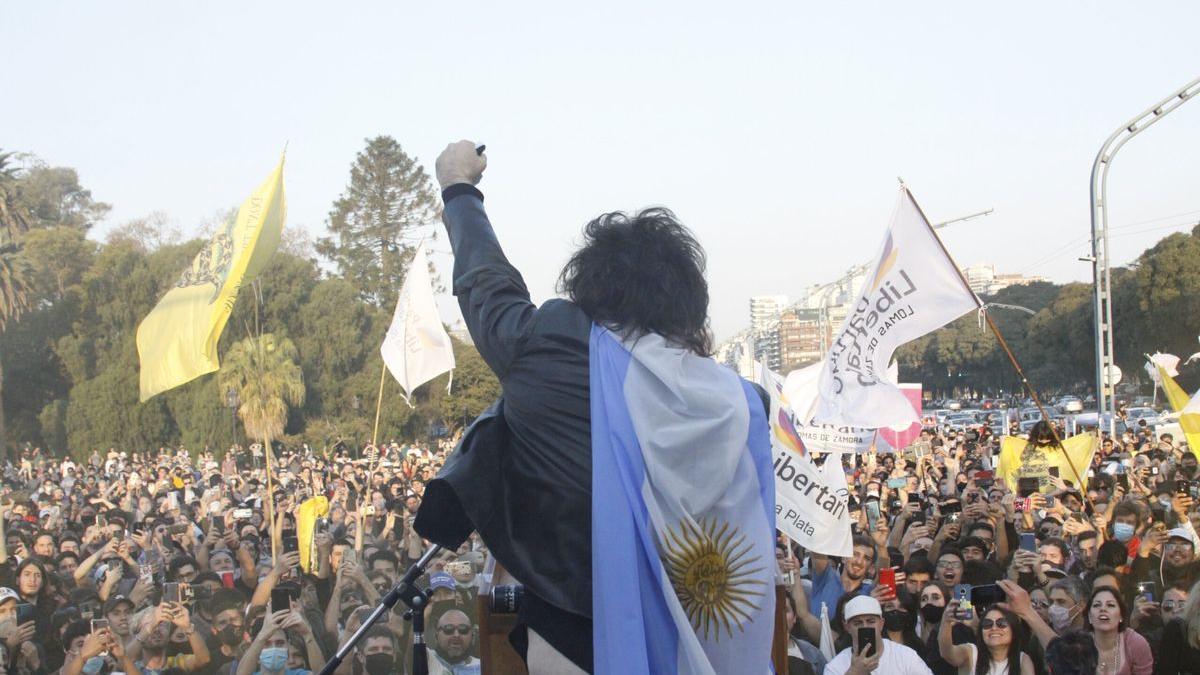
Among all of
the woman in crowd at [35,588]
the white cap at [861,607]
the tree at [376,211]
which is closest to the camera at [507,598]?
the white cap at [861,607]

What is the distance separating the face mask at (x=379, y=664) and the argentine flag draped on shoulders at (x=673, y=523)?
4823mm

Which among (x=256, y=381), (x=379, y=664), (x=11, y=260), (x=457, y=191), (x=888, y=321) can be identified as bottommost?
(x=379, y=664)

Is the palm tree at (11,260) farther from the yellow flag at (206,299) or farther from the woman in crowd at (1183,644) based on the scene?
the woman in crowd at (1183,644)

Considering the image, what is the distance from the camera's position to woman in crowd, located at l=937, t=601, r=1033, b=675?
6531 millimetres

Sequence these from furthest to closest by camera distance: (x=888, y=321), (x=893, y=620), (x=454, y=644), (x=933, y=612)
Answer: (x=888, y=321) < (x=933, y=612) < (x=893, y=620) < (x=454, y=644)

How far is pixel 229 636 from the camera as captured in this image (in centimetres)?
774

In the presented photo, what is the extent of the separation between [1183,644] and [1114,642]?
0.41 metres

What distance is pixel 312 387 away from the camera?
171 ft

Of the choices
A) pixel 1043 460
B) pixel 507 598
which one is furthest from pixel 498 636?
pixel 1043 460

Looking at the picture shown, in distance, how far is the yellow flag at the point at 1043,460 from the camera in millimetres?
13008

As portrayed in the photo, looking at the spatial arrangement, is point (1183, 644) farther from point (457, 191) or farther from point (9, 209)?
point (9, 209)

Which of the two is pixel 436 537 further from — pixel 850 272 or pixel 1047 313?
pixel 1047 313

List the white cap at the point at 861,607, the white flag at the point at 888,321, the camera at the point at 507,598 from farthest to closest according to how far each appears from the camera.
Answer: the white flag at the point at 888,321, the white cap at the point at 861,607, the camera at the point at 507,598

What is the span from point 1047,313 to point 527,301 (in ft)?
228
